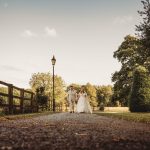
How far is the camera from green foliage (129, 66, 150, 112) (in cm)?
2942

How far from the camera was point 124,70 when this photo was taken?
55.7m

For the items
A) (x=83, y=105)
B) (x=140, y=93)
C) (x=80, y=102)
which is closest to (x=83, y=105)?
(x=83, y=105)

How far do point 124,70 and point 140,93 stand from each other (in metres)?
25.8

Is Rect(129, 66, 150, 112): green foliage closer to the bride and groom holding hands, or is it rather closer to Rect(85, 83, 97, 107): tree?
the bride and groom holding hands

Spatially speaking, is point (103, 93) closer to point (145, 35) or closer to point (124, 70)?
point (124, 70)

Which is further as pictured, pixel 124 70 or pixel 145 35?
pixel 124 70

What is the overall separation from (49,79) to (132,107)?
235 feet

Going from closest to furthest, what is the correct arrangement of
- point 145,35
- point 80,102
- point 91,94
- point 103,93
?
point 145,35, point 80,102, point 91,94, point 103,93

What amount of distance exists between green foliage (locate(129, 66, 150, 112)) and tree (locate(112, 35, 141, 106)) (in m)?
20.9

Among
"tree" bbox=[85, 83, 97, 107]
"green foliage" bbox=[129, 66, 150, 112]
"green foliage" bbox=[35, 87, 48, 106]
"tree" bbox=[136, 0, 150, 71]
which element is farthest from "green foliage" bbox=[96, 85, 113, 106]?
"tree" bbox=[136, 0, 150, 71]

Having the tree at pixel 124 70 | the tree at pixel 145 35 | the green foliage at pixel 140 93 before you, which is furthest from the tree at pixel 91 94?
the tree at pixel 145 35

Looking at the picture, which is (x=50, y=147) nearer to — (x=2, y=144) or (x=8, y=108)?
(x=2, y=144)

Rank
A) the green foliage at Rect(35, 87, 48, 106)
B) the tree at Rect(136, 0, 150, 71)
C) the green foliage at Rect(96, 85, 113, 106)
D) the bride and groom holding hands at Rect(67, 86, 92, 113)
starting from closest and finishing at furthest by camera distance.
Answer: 1. the tree at Rect(136, 0, 150, 71)
2. the green foliage at Rect(35, 87, 48, 106)
3. the bride and groom holding hands at Rect(67, 86, 92, 113)
4. the green foliage at Rect(96, 85, 113, 106)

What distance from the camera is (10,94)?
17.1 m
